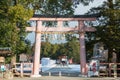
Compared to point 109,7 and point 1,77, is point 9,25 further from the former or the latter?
point 109,7

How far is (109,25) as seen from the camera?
29828 millimetres

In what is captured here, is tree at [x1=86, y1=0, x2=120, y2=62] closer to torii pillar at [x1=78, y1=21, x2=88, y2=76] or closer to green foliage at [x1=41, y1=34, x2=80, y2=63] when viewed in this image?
torii pillar at [x1=78, y1=21, x2=88, y2=76]

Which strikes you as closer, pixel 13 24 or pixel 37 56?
pixel 13 24

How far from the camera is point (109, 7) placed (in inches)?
1212

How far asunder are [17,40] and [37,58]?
2289 mm

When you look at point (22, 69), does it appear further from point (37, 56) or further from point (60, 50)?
point (60, 50)

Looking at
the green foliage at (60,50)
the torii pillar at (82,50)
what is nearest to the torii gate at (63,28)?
the torii pillar at (82,50)

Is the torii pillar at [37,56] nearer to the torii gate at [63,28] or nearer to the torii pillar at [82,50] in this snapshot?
the torii gate at [63,28]

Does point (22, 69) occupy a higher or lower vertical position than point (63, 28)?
lower

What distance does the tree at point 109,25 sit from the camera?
29266mm

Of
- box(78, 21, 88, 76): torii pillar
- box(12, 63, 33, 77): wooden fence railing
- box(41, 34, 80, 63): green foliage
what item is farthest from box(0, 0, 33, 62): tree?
box(41, 34, 80, 63): green foliage

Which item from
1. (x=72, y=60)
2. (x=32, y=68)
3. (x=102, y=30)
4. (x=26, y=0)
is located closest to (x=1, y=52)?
(x=32, y=68)

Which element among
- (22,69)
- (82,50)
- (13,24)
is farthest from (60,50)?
(13,24)

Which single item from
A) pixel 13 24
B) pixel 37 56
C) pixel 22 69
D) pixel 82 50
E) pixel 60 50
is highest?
pixel 13 24
